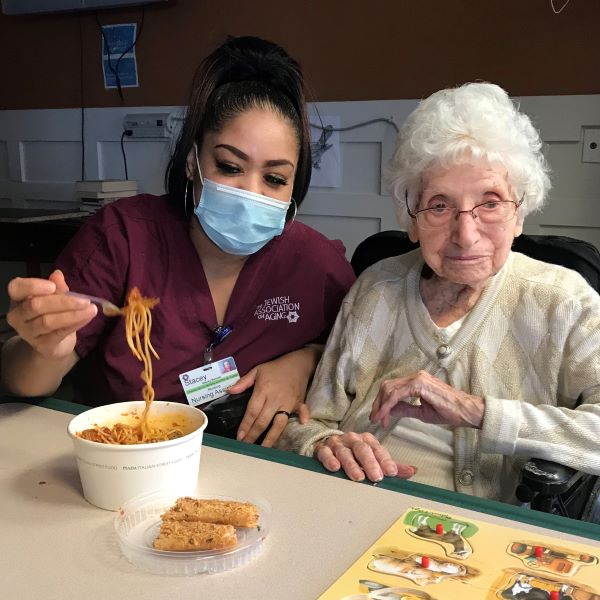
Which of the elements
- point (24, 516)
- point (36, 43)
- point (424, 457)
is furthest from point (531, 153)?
point (36, 43)

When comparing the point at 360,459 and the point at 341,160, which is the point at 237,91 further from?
the point at 341,160

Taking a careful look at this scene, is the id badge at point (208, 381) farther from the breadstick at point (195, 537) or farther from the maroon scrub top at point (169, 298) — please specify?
the breadstick at point (195, 537)

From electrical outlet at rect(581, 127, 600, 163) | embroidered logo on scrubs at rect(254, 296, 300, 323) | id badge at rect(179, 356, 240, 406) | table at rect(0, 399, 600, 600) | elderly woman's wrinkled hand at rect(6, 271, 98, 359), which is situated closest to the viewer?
table at rect(0, 399, 600, 600)

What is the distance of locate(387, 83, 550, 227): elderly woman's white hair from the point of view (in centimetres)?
145

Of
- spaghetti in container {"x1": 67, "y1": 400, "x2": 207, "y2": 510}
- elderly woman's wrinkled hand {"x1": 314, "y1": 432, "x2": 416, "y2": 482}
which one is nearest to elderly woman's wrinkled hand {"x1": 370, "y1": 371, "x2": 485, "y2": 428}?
elderly woman's wrinkled hand {"x1": 314, "y1": 432, "x2": 416, "y2": 482}

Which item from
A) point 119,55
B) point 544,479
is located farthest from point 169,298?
point 119,55

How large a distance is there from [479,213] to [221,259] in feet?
2.14

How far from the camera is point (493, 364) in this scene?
1.48m

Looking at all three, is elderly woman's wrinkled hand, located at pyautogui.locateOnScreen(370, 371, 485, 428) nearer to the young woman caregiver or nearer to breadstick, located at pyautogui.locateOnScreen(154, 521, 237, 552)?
the young woman caregiver

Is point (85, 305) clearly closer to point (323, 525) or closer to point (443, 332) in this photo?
point (323, 525)

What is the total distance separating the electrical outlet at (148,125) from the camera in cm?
374

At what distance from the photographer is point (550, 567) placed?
2.79ft

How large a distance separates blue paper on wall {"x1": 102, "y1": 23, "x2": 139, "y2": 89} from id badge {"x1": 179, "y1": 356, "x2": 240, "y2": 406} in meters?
2.65

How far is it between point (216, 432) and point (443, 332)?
1.83ft
